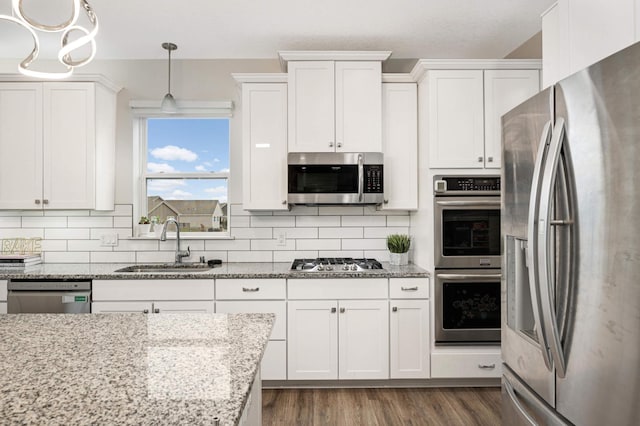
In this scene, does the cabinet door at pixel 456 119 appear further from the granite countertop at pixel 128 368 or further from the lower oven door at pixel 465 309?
the granite countertop at pixel 128 368

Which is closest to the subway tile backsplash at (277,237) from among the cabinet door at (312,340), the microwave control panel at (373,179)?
the microwave control panel at (373,179)

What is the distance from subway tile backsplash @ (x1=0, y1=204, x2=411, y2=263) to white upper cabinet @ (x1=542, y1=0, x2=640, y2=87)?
1.88 m

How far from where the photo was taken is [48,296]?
2.78 metres

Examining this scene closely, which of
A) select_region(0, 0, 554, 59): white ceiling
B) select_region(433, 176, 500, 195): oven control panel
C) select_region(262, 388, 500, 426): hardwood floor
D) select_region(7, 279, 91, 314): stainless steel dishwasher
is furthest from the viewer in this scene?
select_region(433, 176, 500, 195): oven control panel

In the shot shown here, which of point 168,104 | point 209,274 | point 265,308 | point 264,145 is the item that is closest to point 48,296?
point 209,274

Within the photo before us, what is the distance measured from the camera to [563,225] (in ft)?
3.92

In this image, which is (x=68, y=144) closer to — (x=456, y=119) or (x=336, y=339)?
(x=336, y=339)

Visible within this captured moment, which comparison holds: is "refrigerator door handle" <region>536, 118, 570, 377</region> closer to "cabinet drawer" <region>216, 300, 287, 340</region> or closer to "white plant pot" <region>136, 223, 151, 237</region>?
→ "cabinet drawer" <region>216, 300, 287, 340</region>

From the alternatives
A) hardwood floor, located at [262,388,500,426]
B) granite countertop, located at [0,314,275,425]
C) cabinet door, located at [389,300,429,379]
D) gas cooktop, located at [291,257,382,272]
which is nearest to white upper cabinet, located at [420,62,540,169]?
gas cooktop, located at [291,257,382,272]

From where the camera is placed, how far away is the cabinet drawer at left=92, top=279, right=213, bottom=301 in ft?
9.23

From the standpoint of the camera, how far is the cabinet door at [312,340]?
2834mm

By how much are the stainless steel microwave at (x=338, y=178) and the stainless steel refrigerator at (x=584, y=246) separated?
159cm

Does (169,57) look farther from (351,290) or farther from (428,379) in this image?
(428,379)

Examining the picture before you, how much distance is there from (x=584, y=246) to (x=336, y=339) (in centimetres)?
200
